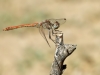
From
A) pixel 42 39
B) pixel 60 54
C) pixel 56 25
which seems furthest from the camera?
pixel 42 39

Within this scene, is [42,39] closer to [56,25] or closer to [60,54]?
[56,25]

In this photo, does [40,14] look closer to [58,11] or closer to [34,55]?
[58,11]

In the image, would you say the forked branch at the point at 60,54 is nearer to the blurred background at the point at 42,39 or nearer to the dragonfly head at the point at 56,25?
the dragonfly head at the point at 56,25

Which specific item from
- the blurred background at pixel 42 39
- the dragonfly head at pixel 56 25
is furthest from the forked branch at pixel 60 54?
the blurred background at pixel 42 39

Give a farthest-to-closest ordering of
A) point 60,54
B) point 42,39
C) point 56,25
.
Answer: point 42,39 < point 56,25 < point 60,54

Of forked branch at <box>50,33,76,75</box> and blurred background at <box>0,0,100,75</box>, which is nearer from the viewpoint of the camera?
forked branch at <box>50,33,76,75</box>

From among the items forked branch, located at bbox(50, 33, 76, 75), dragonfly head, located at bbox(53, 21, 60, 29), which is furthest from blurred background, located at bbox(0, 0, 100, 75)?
forked branch, located at bbox(50, 33, 76, 75)

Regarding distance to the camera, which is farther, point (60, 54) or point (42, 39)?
point (42, 39)

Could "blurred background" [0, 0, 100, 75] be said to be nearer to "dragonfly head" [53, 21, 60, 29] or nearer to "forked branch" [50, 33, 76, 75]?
"dragonfly head" [53, 21, 60, 29]

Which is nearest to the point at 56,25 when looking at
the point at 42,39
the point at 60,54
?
the point at 60,54


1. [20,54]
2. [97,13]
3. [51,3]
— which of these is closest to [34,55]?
[20,54]
